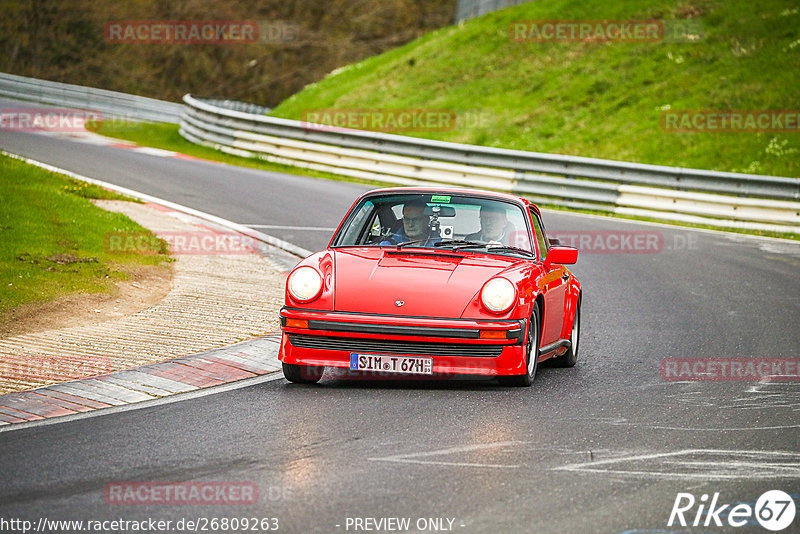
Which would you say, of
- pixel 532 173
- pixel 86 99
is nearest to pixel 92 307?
pixel 532 173

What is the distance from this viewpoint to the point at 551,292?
28.4 ft

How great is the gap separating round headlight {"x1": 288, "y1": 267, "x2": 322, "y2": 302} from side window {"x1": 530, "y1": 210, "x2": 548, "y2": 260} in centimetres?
209

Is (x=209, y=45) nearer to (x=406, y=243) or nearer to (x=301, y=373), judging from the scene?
(x=406, y=243)

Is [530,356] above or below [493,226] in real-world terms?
below

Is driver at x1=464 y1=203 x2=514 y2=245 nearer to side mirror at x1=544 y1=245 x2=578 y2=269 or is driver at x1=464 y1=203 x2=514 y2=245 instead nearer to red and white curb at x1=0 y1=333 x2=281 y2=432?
side mirror at x1=544 y1=245 x2=578 y2=269

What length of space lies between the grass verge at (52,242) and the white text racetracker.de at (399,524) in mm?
5642

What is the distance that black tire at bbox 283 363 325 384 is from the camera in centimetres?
789

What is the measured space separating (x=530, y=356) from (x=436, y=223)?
138 cm

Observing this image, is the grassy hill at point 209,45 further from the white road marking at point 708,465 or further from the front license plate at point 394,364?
the white road marking at point 708,465

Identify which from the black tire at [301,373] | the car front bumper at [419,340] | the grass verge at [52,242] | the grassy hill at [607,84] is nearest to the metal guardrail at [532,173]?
the grassy hill at [607,84]

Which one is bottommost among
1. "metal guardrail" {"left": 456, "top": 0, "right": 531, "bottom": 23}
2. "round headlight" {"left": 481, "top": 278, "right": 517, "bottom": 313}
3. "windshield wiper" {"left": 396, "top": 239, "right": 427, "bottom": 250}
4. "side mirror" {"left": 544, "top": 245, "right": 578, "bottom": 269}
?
"round headlight" {"left": 481, "top": 278, "right": 517, "bottom": 313}

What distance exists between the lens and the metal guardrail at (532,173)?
819 inches

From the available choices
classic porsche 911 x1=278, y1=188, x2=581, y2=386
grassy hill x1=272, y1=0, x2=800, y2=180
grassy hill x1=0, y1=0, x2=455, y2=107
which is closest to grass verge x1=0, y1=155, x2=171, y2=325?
classic porsche 911 x1=278, y1=188, x2=581, y2=386

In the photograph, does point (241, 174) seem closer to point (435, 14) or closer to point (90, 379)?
point (90, 379)
